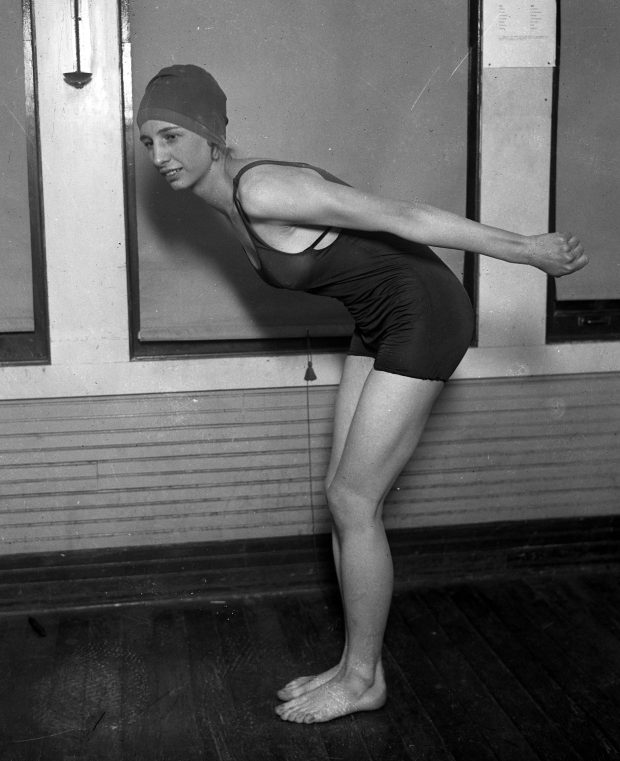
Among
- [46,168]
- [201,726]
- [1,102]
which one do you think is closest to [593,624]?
[201,726]

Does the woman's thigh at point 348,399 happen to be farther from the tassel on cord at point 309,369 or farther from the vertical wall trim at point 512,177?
the vertical wall trim at point 512,177

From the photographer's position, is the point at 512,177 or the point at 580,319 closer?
the point at 512,177

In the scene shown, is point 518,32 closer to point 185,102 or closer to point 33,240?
point 185,102

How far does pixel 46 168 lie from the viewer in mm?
3184

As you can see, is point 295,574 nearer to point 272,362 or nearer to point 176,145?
point 272,362

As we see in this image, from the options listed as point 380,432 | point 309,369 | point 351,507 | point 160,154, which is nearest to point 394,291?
point 380,432

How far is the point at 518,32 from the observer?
338cm

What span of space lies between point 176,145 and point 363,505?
1.07 m

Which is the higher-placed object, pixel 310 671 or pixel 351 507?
pixel 351 507

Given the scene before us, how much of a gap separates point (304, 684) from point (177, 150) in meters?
1.54

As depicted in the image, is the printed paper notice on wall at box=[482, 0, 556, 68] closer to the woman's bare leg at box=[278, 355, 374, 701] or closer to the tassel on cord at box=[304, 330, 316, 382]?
the tassel on cord at box=[304, 330, 316, 382]

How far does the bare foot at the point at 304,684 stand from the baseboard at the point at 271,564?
74cm

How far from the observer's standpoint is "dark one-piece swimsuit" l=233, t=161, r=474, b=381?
8.36 ft

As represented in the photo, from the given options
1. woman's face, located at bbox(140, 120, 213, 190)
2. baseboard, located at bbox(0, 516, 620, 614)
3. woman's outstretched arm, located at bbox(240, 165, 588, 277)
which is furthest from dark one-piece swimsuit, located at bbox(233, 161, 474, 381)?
baseboard, located at bbox(0, 516, 620, 614)
